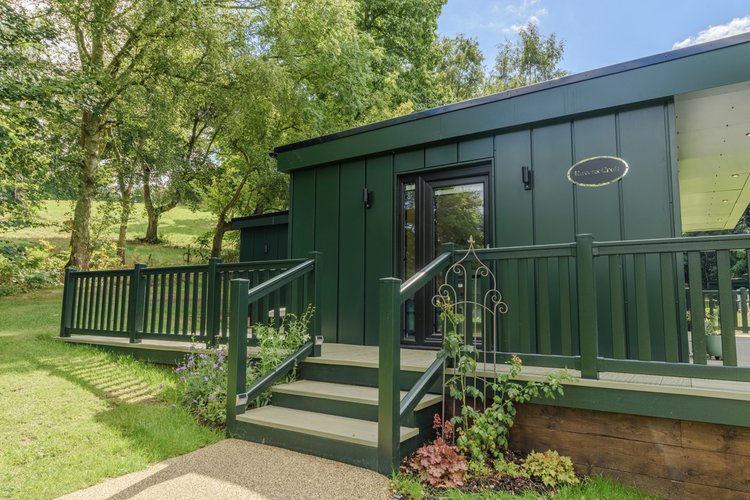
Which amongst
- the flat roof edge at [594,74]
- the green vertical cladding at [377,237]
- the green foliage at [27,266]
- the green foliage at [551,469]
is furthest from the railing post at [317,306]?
the green foliage at [27,266]

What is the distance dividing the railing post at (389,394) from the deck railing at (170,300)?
1.57m

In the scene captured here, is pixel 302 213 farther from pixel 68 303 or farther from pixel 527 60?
pixel 527 60

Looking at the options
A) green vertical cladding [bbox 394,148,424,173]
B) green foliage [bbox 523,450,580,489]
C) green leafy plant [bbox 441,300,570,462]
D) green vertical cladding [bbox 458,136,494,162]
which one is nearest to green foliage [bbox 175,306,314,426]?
green leafy plant [bbox 441,300,570,462]

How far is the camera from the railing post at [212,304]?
4.70m

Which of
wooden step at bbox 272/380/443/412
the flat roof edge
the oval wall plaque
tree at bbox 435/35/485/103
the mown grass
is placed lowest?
the mown grass

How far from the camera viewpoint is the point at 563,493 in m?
2.55

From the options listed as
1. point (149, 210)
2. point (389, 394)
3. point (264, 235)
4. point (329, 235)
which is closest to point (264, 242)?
point (264, 235)

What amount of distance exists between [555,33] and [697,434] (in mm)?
19729

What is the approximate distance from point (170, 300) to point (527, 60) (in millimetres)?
18151

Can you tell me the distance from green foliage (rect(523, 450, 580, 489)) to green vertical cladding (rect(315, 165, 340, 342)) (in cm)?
287

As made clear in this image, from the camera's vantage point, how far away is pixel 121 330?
558cm

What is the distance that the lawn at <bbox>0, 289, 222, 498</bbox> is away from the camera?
2.74m

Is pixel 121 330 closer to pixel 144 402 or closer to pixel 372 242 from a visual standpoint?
pixel 144 402

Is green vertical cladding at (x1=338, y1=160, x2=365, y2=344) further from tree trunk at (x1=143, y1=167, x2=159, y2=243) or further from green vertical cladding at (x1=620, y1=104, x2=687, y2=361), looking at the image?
tree trunk at (x1=143, y1=167, x2=159, y2=243)
